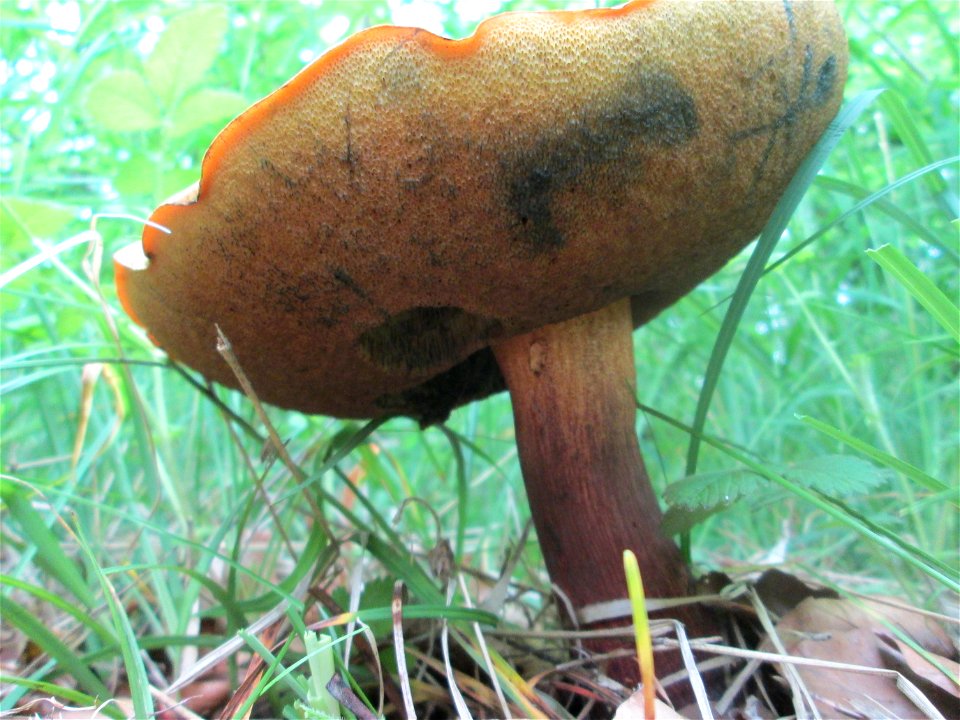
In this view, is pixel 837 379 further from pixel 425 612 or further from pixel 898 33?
pixel 425 612

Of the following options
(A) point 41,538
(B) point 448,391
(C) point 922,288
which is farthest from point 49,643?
(C) point 922,288

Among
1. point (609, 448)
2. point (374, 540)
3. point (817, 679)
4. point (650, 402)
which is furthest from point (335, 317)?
point (650, 402)

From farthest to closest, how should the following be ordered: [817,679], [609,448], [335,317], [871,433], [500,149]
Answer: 1. [871,433]
2. [609,448]
3. [335,317]
4. [817,679]
5. [500,149]

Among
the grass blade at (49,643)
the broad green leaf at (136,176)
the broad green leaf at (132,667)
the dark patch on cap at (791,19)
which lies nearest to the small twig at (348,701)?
the broad green leaf at (132,667)

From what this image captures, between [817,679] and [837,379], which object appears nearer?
[817,679]

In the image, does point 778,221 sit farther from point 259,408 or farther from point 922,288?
point 259,408

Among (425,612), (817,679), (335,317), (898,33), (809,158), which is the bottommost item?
(817,679)

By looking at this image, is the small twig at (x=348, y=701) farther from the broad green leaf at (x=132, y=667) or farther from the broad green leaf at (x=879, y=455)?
the broad green leaf at (x=879, y=455)

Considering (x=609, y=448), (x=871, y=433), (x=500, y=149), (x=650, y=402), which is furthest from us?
(x=650, y=402)
